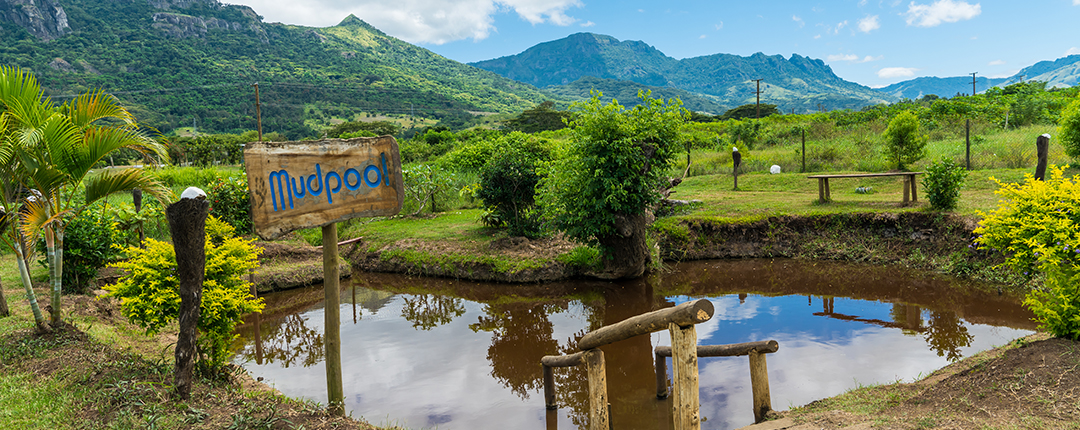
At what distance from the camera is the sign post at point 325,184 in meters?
4.10

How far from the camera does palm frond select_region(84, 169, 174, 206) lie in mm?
5660

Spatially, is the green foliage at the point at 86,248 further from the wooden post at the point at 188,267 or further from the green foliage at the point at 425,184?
the green foliage at the point at 425,184

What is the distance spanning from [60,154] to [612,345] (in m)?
6.64

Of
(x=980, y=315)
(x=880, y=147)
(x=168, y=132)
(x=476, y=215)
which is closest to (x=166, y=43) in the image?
(x=168, y=132)

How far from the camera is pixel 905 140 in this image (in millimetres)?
17141

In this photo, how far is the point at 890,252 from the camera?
1161 cm

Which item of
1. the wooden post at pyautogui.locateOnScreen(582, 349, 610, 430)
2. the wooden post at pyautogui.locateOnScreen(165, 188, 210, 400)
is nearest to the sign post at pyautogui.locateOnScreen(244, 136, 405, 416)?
the wooden post at pyautogui.locateOnScreen(165, 188, 210, 400)

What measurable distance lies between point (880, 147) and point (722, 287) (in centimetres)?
1579

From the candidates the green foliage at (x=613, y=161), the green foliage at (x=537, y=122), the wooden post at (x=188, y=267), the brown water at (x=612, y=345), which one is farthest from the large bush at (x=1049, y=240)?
the green foliage at (x=537, y=122)

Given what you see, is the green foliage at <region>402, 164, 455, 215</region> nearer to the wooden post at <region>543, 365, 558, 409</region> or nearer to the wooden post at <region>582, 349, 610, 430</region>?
the wooden post at <region>543, 365, 558, 409</region>

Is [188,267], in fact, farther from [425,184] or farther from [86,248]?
[425,184]

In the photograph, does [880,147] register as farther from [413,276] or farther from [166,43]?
[166,43]

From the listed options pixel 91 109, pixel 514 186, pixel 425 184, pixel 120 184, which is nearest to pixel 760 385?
pixel 120 184

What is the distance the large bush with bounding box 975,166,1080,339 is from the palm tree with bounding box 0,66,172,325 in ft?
27.7
